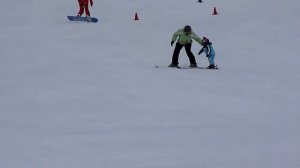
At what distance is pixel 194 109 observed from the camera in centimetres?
1011

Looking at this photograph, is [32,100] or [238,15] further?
[238,15]

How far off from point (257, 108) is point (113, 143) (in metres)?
3.53

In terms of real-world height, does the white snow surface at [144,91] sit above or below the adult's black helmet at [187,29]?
below

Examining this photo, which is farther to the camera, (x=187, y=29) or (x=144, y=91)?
(x=187, y=29)

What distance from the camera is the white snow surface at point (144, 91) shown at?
7.07m

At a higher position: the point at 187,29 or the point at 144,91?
the point at 187,29

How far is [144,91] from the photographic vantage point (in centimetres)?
1181

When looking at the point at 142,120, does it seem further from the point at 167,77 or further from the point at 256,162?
the point at 167,77

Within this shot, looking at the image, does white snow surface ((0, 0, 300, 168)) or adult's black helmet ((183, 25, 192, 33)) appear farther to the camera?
adult's black helmet ((183, 25, 192, 33))

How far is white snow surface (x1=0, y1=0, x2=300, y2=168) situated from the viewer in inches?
279

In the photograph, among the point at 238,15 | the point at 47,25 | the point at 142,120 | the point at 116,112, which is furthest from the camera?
the point at 238,15

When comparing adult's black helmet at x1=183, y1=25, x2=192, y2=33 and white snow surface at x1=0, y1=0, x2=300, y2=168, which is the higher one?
adult's black helmet at x1=183, y1=25, x2=192, y2=33

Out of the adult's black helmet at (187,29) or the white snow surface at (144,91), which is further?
the adult's black helmet at (187,29)

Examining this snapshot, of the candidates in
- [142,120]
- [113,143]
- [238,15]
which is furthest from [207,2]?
[113,143]
